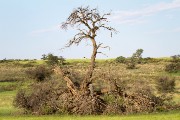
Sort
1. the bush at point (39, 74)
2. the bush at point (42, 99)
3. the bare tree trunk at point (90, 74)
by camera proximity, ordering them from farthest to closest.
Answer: the bush at point (39, 74) < the bare tree trunk at point (90, 74) < the bush at point (42, 99)

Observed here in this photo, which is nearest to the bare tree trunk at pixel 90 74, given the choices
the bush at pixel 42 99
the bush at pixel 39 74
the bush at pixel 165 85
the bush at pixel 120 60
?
the bush at pixel 42 99

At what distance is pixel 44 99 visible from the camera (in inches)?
1217

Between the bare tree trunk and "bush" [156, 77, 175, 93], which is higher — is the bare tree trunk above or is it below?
above

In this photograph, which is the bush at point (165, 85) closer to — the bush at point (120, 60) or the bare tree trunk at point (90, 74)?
the bare tree trunk at point (90, 74)

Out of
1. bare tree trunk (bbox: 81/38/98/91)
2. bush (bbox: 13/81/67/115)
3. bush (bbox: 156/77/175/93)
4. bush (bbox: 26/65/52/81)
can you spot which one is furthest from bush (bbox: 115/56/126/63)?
bush (bbox: 13/81/67/115)

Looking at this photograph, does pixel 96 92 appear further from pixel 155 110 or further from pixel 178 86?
pixel 178 86

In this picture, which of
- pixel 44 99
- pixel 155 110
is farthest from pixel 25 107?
pixel 155 110

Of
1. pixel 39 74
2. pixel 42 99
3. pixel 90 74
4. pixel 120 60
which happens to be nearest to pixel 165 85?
pixel 39 74

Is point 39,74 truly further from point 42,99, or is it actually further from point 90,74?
point 42,99

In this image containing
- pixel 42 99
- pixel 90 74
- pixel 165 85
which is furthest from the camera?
pixel 165 85

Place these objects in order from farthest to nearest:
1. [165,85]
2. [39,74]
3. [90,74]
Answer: [39,74], [165,85], [90,74]

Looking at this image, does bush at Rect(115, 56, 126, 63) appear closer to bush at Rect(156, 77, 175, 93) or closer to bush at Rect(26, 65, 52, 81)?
bush at Rect(26, 65, 52, 81)

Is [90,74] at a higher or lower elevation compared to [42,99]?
higher

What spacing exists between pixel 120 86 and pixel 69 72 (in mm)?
3872
